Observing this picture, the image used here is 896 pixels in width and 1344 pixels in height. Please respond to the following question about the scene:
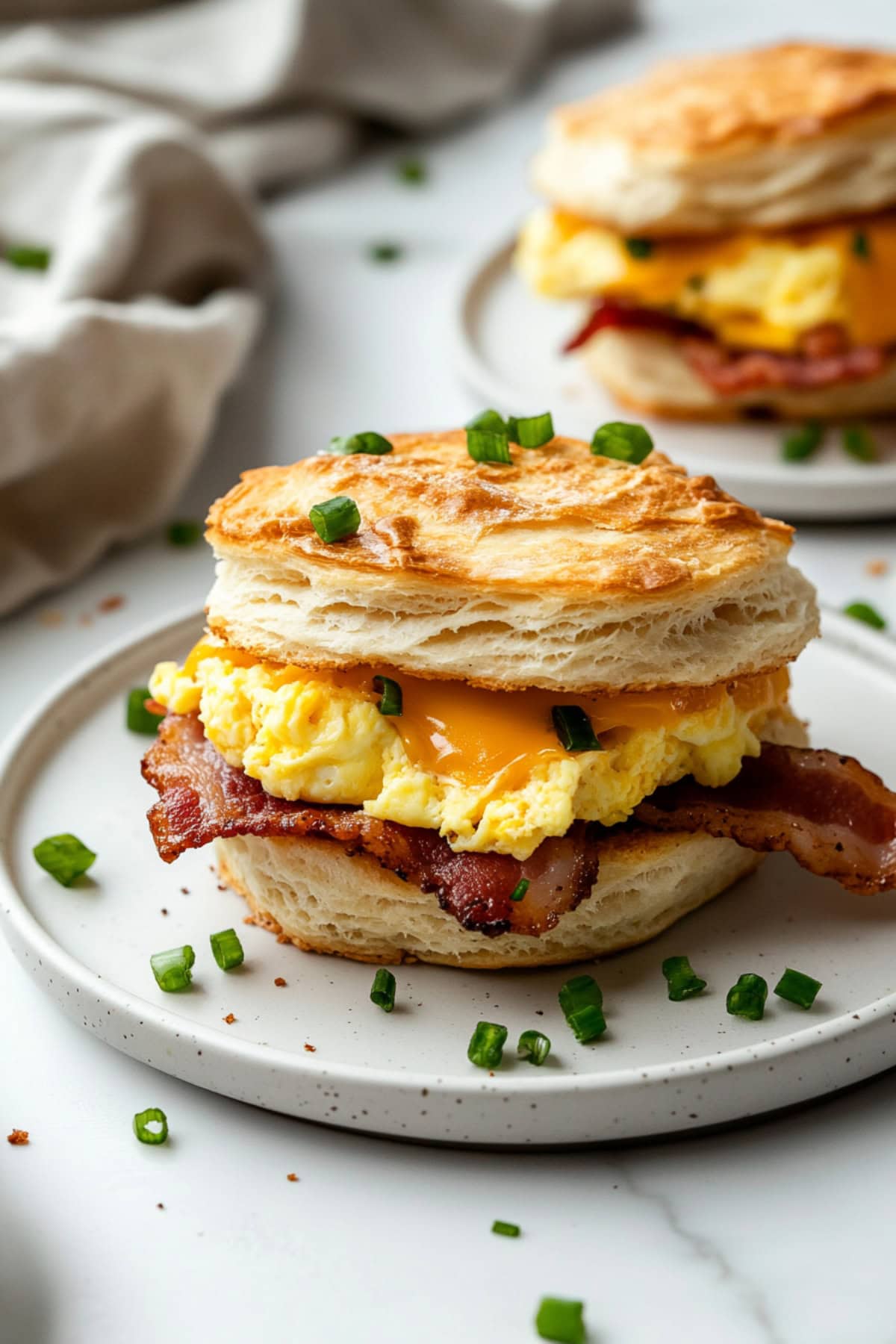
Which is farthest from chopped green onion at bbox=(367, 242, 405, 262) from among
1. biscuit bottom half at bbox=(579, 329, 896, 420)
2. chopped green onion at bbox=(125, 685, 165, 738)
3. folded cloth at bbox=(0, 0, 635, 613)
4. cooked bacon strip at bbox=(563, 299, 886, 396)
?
chopped green onion at bbox=(125, 685, 165, 738)

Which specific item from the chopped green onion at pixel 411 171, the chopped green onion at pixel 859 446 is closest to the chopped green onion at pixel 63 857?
the chopped green onion at pixel 859 446

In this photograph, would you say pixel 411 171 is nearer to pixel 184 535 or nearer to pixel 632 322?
pixel 632 322

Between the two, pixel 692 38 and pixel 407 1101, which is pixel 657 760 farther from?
pixel 692 38

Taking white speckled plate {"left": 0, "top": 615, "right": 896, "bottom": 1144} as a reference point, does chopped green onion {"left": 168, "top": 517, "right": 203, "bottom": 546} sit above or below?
below

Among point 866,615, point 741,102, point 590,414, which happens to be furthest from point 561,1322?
point 741,102

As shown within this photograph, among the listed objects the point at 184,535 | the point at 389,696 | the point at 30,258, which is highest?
the point at 389,696

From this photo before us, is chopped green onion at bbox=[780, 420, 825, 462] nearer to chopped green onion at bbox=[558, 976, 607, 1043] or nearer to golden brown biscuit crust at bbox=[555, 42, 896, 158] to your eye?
golden brown biscuit crust at bbox=[555, 42, 896, 158]

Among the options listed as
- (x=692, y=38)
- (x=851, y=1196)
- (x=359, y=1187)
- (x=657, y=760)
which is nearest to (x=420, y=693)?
(x=657, y=760)
